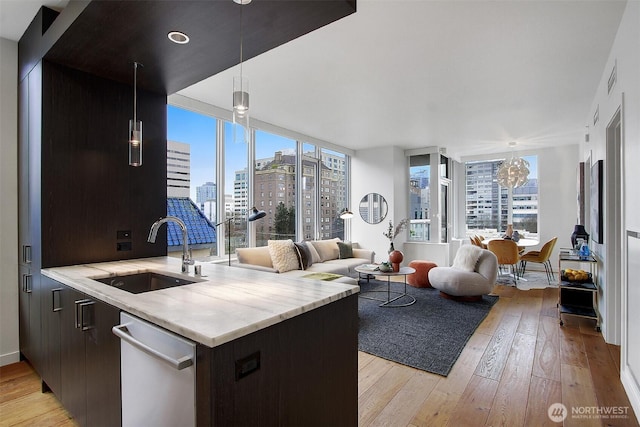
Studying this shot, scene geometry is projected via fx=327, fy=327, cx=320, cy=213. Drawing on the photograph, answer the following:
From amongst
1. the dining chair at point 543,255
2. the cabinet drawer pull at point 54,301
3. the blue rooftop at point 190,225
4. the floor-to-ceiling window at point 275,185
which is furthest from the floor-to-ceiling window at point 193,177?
the dining chair at point 543,255

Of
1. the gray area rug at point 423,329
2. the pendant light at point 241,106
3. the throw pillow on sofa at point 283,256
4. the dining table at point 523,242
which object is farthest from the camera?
the dining table at point 523,242

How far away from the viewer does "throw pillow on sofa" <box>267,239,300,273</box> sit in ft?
15.2

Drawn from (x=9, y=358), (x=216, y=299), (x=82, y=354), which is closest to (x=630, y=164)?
(x=216, y=299)

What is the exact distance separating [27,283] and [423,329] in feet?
11.7

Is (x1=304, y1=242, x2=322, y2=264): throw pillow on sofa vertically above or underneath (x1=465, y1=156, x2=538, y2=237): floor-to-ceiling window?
underneath

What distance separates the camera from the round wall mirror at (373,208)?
23.4 ft

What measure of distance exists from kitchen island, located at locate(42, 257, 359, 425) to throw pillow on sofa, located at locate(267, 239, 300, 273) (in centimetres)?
271

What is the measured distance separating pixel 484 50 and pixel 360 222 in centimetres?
480

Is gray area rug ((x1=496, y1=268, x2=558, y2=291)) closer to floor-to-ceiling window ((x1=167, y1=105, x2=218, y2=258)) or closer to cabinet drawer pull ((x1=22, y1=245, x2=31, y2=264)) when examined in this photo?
floor-to-ceiling window ((x1=167, y1=105, x2=218, y2=258))

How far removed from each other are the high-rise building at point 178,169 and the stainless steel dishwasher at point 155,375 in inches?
120

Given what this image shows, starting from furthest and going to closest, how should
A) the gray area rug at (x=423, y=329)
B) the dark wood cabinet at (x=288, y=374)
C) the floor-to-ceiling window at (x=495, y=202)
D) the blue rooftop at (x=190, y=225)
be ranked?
the floor-to-ceiling window at (x=495, y=202) < the blue rooftop at (x=190, y=225) < the gray area rug at (x=423, y=329) < the dark wood cabinet at (x=288, y=374)

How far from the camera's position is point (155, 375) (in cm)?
124
